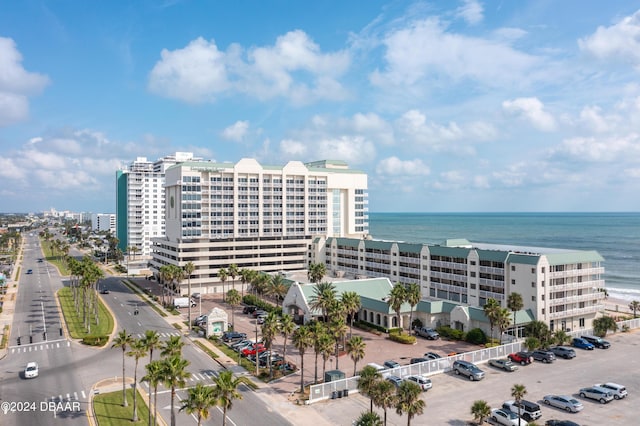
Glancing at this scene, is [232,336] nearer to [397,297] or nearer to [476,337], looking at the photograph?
[397,297]

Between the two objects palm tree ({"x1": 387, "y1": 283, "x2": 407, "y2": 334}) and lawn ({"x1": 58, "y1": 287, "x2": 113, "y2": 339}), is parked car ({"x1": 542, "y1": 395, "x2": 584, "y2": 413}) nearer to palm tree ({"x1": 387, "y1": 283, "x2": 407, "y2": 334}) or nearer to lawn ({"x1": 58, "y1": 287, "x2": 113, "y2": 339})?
palm tree ({"x1": 387, "y1": 283, "x2": 407, "y2": 334})

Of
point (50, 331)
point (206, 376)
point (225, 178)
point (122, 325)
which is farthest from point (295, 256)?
point (206, 376)

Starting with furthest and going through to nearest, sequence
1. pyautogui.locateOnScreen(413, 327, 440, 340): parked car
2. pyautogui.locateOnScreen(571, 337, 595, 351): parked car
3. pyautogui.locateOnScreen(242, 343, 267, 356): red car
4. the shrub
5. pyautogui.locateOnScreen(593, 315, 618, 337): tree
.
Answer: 1. pyautogui.locateOnScreen(413, 327, 440, 340): parked car
2. pyautogui.locateOnScreen(593, 315, 618, 337): tree
3. the shrub
4. pyautogui.locateOnScreen(571, 337, 595, 351): parked car
5. pyautogui.locateOnScreen(242, 343, 267, 356): red car

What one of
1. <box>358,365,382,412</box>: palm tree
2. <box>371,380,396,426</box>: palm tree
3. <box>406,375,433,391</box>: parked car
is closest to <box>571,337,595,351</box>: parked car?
<box>406,375,433,391</box>: parked car

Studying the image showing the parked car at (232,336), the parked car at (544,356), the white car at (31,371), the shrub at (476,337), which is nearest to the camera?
the white car at (31,371)

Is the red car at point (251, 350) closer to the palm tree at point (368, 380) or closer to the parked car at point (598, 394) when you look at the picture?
the palm tree at point (368, 380)

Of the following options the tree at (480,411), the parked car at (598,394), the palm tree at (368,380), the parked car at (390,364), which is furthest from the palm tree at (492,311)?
the palm tree at (368,380)
